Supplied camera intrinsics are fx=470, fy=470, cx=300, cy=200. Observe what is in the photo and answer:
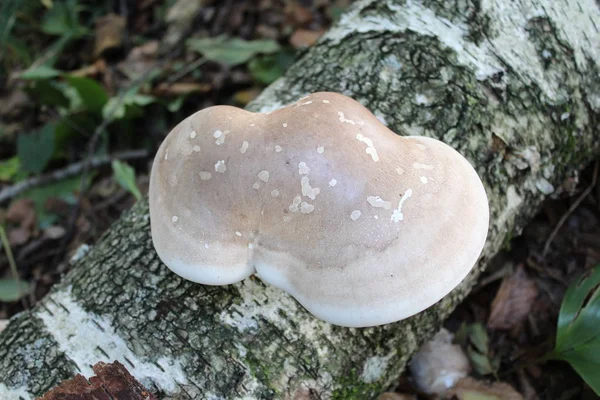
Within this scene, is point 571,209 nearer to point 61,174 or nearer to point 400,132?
point 400,132

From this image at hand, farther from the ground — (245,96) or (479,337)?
(245,96)

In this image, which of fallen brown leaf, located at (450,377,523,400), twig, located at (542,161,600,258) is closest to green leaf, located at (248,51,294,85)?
twig, located at (542,161,600,258)

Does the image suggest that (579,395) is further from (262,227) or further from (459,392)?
(262,227)

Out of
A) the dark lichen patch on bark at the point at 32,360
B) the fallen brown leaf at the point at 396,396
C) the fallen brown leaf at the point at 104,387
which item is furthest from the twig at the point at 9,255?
the fallen brown leaf at the point at 396,396

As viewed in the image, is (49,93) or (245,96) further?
(49,93)

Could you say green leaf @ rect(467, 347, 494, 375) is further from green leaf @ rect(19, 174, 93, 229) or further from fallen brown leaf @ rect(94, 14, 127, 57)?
fallen brown leaf @ rect(94, 14, 127, 57)

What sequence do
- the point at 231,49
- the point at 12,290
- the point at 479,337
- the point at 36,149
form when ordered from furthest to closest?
1. the point at 231,49
2. the point at 36,149
3. the point at 12,290
4. the point at 479,337

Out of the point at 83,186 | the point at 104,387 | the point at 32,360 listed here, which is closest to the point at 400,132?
the point at 104,387
